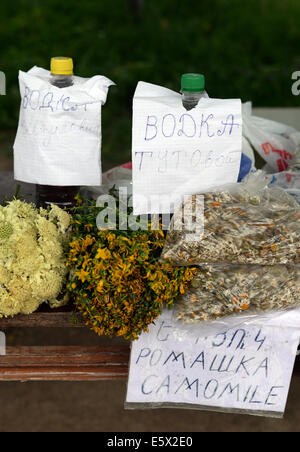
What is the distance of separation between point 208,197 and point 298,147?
2.20 feet

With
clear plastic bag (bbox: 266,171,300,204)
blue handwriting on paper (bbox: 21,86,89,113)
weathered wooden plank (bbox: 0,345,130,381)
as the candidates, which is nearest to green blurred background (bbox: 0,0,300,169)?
clear plastic bag (bbox: 266,171,300,204)

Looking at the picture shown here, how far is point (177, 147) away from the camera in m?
1.54

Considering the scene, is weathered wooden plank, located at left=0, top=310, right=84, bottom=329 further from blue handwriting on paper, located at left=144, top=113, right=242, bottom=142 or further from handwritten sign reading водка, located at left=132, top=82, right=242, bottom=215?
blue handwriting on paper, located at left=144, top=113, right=242, bottom=142

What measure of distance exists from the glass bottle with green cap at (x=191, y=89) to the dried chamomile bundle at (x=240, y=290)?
425 mm

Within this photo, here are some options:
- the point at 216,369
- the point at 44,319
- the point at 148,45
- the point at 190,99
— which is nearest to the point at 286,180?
the point at 190,99

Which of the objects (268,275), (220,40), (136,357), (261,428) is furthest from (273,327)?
(220,40)

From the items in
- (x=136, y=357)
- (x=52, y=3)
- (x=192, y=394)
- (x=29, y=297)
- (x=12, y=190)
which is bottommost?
(x=192, y=394)

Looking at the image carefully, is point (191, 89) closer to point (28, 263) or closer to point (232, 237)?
point (232, 237)

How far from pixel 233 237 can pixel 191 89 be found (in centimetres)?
39

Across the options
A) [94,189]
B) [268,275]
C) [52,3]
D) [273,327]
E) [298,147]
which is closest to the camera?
[268,275]

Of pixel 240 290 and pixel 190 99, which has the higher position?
pixel 190 99

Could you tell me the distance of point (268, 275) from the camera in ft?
4.87
